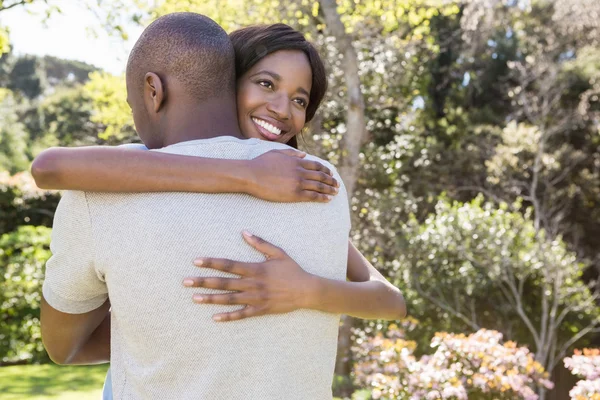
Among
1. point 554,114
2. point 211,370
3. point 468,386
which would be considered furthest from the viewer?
point 554,114

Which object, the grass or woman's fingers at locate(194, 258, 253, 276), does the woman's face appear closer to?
woman's fingers at locate(194, 258, 253, 276)

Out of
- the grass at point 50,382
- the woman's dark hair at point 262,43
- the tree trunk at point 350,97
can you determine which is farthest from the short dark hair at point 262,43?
Result: the grass at point 50,382

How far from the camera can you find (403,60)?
11133 mm

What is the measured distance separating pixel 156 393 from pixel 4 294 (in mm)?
9320

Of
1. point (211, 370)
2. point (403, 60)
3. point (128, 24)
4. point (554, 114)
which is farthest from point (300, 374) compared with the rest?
point (554, 114)

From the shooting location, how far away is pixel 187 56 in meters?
1.51

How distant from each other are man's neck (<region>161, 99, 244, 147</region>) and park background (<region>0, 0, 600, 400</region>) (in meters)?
4.19

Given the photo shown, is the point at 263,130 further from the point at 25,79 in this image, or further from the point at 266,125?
the point at 25,79

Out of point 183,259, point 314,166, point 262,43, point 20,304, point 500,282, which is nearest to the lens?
point 183,259

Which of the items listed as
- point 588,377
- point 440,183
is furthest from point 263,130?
point 440,183

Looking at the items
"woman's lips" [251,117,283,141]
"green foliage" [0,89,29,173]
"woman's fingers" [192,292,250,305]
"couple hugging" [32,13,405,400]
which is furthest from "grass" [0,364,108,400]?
"green foliage" [0,89,29,173]

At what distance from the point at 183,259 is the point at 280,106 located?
2.96ft

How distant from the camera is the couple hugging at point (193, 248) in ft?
4.27

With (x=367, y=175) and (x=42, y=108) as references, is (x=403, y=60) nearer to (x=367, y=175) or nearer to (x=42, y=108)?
(x=367, y=175)
